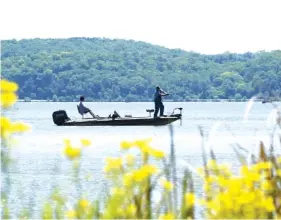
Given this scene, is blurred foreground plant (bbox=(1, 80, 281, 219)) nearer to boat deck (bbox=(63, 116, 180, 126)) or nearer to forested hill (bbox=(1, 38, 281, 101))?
boat deck (bbox=(63, 116, 180, 126))

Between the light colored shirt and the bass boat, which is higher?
the light colored shirt

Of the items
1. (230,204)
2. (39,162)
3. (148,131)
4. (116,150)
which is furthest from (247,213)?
(148,131)

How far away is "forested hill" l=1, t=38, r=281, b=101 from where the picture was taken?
492ft

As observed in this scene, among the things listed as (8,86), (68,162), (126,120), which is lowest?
(68,162)

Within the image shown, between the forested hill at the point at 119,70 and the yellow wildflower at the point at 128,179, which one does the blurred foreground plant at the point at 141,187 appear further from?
the forested hill at the point at 119,70

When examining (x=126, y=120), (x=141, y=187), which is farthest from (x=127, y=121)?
(x=141, y=187)

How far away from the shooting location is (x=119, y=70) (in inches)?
6137

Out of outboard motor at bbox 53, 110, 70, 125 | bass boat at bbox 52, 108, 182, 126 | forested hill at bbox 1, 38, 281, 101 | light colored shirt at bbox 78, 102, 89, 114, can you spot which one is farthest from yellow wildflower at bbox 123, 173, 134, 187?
forested hill at bbox 1, 38, 281, 101

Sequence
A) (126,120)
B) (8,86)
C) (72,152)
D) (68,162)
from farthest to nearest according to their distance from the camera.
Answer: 1. (126,120)
2. (68,162)
3. (72,152)
4. (8,86)

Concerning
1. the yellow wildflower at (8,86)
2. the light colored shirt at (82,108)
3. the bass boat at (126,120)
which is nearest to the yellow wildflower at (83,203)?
the yellow wildflower at (8,86)

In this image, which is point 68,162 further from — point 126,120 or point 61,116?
point 61,116

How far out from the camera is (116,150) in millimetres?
29203

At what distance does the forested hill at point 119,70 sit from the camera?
149875 mm

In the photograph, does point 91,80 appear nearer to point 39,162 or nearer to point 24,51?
point 24,51
